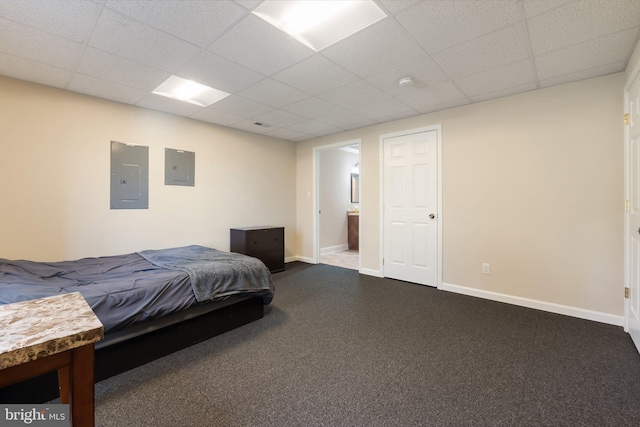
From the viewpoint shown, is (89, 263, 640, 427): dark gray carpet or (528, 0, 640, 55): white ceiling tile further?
(528, 0, 640, 55): white ceiling tile

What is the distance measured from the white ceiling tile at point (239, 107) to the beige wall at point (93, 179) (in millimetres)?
710

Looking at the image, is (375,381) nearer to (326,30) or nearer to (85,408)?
(85,408)

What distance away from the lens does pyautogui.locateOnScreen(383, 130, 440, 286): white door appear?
12.2 ft

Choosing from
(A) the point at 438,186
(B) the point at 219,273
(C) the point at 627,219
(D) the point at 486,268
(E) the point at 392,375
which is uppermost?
(A) the point at 438,186

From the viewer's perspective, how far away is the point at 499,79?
2.70 metres

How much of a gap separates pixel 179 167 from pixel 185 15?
236 cm

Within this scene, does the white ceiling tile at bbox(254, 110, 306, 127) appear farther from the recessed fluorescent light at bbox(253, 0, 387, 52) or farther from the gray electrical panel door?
the recessed fluorescent light at bbox(253, 0, 387, 52)

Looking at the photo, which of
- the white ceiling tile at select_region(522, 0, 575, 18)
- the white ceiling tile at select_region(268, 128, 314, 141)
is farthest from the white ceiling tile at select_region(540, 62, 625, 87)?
the white ceiling tile at select_region(268, 128, 314, 141)

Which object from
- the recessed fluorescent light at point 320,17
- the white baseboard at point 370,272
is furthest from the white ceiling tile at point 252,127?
the white baseboard at point 370,272

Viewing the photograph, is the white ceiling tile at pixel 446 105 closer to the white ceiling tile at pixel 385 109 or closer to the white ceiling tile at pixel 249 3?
the white ceiling tile at pixel 385 109

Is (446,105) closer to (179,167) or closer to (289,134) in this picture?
(289,134)

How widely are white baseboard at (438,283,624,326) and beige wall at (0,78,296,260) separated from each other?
3334mm

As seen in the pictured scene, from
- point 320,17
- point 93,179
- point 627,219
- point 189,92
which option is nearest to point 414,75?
point 320,17

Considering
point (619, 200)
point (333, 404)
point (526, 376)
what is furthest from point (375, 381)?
point (619, 200)
